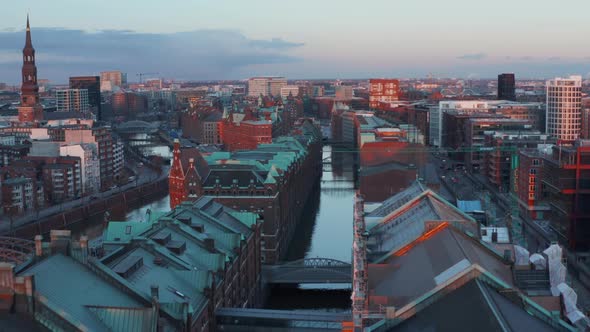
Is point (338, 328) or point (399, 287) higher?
point (399, 287)

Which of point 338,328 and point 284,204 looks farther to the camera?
point 284,204

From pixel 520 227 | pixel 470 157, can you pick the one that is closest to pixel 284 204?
pixel 520 227

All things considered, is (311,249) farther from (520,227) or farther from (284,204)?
(520,227)

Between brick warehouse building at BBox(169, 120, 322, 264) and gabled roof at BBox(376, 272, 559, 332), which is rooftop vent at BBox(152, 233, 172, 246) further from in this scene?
brick warehouse building at BBox(169, 120, 322, 264)

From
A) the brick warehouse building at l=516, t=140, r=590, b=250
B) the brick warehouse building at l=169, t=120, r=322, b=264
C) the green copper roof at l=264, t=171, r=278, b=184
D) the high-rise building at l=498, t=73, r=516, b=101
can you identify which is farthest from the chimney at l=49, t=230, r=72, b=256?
the high-rise building at l=498, t=73, r=516, b=101

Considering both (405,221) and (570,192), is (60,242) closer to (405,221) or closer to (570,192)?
(405,221)

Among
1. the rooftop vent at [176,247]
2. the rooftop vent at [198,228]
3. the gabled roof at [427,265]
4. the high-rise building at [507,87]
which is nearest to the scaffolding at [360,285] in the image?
the gabled roof at [427,265]
